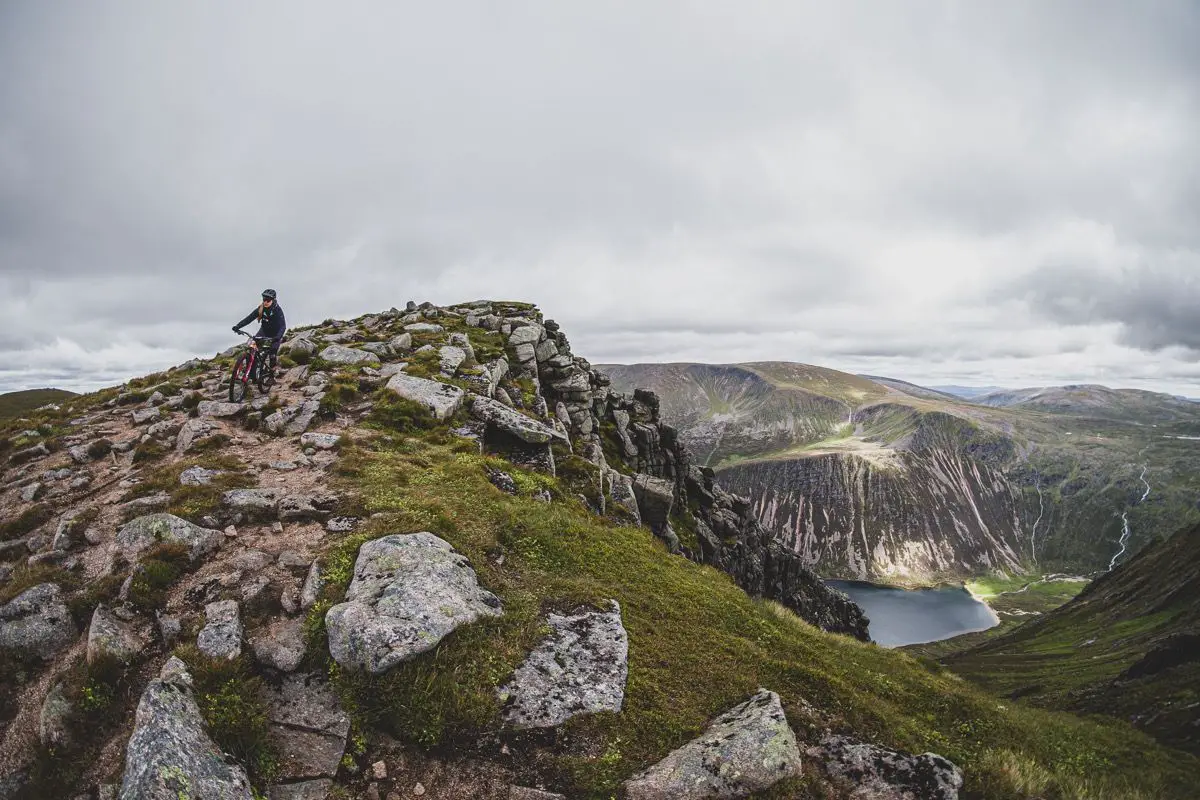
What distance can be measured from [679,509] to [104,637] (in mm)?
53356

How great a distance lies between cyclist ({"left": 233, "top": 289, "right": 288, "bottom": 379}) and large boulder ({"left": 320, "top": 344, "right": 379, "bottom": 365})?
22.7 feet

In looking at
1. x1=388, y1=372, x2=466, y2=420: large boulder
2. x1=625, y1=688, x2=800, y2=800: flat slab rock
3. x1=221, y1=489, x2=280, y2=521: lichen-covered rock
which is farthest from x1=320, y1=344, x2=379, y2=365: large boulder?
x1=625, y1=688, x2=800, y2=800: flat slab rock

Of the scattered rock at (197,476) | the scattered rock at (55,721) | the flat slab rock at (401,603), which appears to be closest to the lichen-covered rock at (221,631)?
the flat slab rock at (401,603)

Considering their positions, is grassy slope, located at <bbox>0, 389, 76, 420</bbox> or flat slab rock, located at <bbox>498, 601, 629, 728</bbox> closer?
flat slab rock, located at <bbox>498, 601, 629, 728</bbox>

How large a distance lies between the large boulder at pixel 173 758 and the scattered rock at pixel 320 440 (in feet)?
48.2

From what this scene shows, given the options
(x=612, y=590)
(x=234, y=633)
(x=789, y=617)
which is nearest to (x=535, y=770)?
(x=612, y=590)

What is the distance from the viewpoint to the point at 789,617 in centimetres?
1812

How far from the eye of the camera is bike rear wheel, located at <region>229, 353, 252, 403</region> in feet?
89.2

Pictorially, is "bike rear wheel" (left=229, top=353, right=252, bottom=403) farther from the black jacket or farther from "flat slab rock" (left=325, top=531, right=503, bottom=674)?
"flat slab rock" (left=325, top=531, right=503, bottom=674)

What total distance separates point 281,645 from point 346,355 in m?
29.4

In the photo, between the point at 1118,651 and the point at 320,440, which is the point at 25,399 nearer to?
the point at 320,440

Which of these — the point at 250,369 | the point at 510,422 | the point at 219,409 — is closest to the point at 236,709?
the point at 510,422

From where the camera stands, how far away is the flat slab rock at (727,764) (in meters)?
8.82

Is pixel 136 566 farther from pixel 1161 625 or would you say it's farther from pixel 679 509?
pixel 1161 625
